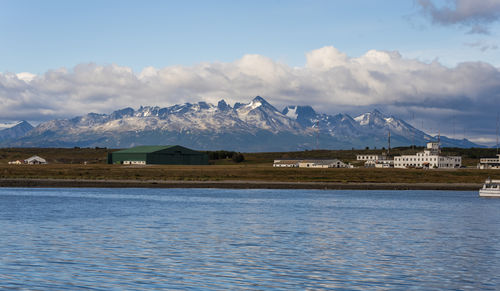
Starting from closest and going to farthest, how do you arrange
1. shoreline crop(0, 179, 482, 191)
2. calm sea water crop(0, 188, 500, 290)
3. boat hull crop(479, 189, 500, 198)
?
calm sea water crop(0, 188, 500, 290), boat hull crop(479, 189, 500, 198), shoreline crop(0, 179, 482, 191)

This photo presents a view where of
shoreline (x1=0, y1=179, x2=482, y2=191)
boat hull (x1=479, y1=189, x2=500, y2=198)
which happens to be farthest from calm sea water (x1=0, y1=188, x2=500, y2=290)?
shoreline (x1=0, y1=179, x2=482, y2=191)

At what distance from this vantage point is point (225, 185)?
131 m

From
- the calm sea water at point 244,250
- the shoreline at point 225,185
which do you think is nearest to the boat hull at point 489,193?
the shoreline at point 225,185

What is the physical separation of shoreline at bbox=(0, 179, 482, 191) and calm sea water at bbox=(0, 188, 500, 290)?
199 ft

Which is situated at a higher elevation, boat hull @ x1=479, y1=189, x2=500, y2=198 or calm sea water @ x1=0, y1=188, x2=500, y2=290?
boat hull @ x1=479, y1=189, x2=500, y2=198

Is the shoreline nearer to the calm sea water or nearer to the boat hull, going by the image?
the boat hull

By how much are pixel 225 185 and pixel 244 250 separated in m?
91.7

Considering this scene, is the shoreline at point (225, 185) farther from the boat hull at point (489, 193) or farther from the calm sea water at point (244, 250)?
the calm sea water at point (244, 250)

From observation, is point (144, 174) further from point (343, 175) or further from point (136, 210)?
point (136, 210)

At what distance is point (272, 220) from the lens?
60.3 m

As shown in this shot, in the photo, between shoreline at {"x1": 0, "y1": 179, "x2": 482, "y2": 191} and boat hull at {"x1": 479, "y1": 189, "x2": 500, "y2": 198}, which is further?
shoreline at {"x1": 0, "y1": 179, "x2": 482, "y2": 191}

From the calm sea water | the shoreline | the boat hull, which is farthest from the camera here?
the shoreline

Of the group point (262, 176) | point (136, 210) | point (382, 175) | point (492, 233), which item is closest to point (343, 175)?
point (382, 175)

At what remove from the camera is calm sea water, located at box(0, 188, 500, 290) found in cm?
2950
